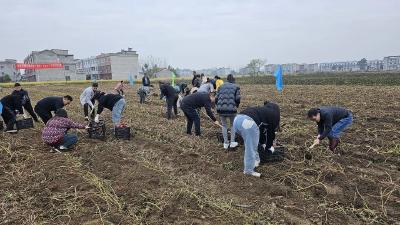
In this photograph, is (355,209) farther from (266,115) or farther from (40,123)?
(40,123)

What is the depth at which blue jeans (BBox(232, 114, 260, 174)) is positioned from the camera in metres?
5.54

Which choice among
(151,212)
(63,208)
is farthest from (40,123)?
(151,212)

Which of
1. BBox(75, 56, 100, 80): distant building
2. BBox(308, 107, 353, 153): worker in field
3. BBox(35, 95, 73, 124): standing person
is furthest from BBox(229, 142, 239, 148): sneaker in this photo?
BBox(75, 56, 100, 80): distant building

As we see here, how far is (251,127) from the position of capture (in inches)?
217

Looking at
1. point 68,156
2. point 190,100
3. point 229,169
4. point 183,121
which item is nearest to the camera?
point 229,169

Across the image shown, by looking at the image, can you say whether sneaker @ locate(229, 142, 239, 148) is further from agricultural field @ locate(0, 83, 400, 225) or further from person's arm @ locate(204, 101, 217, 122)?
person's arm @ locate(204, 101, 217, 122)

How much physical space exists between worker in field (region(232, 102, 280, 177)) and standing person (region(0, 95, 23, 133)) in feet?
23.9

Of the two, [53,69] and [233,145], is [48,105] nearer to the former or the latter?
[233,145]

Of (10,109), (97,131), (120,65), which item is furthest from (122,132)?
(120,65)

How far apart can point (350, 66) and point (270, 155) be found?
12472cm

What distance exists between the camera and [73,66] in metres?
77.5

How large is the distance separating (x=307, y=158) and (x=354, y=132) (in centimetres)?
285

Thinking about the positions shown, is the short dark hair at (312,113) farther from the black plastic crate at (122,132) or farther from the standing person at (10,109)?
the standing person at (10,109)

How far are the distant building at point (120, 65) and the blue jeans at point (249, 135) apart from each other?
73.7 metres
